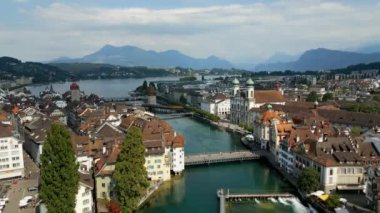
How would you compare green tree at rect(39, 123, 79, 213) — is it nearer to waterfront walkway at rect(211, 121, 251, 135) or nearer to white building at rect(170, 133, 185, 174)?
white building at rect(170, 133, 185, 174)

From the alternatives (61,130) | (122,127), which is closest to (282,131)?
(122,127)

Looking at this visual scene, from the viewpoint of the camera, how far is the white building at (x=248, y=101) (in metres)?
65.0

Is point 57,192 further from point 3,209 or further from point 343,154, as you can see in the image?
point 343,154

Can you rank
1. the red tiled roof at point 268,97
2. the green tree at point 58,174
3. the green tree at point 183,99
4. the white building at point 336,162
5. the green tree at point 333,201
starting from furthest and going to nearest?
1. the green tree at point 183,99
2. the red tiled roof at point 268,97
3. the white building at point 336,162
4. the green tree at point 333,201
5. the green tree at point 58,174

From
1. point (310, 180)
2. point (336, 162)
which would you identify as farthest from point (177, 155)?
point (336, 162)

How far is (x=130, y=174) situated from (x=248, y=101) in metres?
40.5

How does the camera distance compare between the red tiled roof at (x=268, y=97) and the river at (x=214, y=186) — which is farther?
the red tiled roof at (x=268, y=97)

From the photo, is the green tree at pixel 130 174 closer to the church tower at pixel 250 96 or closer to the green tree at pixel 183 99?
the church tower at pixel 250 96

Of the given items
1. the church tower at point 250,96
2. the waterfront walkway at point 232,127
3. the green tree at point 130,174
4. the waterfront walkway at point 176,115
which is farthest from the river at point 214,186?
the waterfront walkway at point 176,115

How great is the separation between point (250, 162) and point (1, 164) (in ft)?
76.9

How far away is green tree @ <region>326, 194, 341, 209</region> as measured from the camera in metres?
27.6

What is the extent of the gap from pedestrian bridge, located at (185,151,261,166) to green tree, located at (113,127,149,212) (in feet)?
43.8

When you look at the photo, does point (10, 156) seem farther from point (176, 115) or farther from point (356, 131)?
point (176, 115)

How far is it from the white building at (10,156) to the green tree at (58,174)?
14017mm
